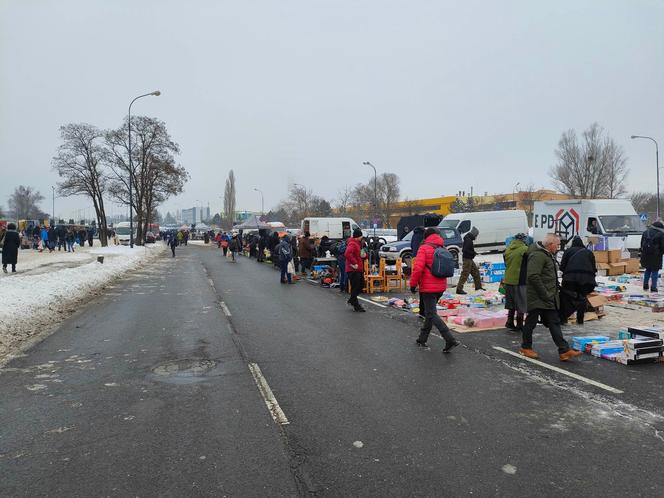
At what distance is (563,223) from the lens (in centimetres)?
2164

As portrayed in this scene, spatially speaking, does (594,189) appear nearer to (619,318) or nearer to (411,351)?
(619,318)

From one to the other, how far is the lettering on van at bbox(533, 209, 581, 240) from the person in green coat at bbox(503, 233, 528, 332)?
13971 millimetres

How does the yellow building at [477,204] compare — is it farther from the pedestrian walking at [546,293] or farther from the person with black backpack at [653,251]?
the pedestrian walking at [546,293]

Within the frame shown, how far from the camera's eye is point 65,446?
4066 mm

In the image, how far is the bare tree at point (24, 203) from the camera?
113 metres

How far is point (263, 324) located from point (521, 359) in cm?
486

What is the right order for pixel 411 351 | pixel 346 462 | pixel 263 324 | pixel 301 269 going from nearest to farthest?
pixel 346 462
pixel 411 351
pixel 263 324
pixel 301 269

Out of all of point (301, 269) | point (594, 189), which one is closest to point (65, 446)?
point (301, 269)

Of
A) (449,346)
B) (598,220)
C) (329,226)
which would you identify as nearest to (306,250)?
(598,220)

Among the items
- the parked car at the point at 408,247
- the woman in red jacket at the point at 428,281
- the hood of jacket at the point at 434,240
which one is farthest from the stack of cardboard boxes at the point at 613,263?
the woman in red jacket at the point at 428,281

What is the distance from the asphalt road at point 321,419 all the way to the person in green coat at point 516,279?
2.01ft

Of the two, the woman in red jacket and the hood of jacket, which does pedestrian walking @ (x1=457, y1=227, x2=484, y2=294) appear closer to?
the hood of jacket

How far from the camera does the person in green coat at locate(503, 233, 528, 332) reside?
27.4ft

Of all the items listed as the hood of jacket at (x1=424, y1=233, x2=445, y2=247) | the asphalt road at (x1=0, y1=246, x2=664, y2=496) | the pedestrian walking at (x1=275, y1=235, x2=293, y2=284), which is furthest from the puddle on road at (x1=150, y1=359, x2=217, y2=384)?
the pedestrian walking at (x1=275, y1=235, x2=293, y2=284)
